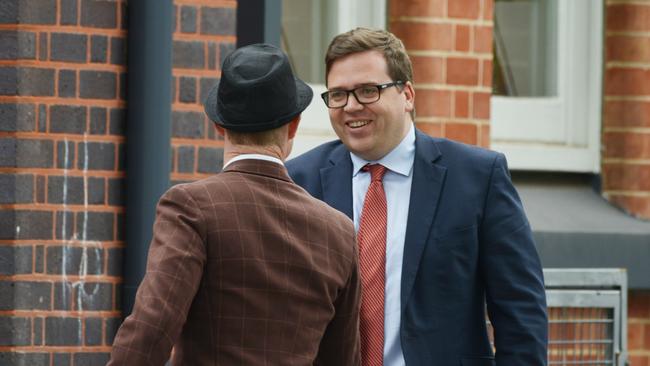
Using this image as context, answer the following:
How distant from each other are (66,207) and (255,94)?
246 cm

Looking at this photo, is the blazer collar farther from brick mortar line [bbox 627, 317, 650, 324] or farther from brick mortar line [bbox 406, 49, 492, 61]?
brick mortar line [bbox 627, 317, 650, 324]

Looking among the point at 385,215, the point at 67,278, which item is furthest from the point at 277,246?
the point at 67,278

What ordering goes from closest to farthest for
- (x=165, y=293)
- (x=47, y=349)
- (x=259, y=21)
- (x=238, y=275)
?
(x=165, y=293) < (x=238, y=275) < (x=47, y=349) < (x=259, y=21)

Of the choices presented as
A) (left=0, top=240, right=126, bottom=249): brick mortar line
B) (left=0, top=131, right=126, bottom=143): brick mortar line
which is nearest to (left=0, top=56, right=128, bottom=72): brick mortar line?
(left=0, top=131, right=126, bottom=143): brick mortar line

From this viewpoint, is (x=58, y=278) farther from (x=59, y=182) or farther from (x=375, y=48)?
(x=375, y=48)

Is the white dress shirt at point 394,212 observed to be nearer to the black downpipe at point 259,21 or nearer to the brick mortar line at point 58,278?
the black downpipe at point 259,21

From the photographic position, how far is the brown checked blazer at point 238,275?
337cm

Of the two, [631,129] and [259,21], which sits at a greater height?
[259,21]

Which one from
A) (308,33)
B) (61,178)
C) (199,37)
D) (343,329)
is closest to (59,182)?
(61,178)

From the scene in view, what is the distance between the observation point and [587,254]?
7074 mm

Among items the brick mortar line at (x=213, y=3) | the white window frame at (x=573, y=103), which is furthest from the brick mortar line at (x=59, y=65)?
the white window frame at (x=573, y=103)

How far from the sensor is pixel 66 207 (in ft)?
19.4

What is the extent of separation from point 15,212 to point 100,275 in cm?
38

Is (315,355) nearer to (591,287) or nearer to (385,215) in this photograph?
(385,215)
